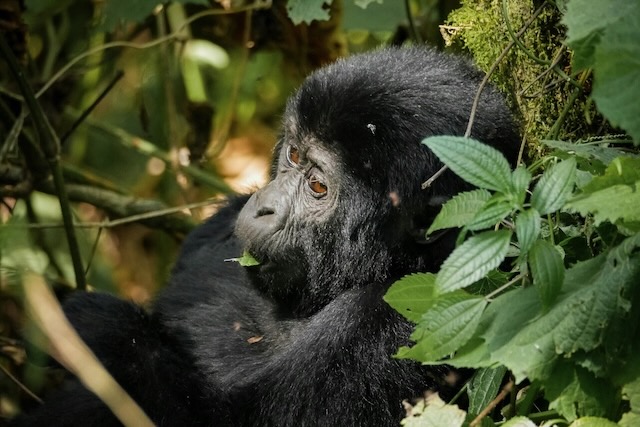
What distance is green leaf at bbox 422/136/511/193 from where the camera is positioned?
6.71 feet

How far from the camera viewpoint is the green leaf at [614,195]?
1.93m

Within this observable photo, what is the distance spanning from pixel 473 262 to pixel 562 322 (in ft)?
0.79

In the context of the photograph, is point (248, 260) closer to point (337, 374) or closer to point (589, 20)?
point (337, 374)

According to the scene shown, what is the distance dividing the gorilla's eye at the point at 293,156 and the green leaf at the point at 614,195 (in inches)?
53.5

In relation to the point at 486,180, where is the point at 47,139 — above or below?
below

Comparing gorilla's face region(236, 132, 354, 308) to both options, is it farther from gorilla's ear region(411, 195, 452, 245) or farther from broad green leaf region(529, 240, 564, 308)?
broad green leaf region(529, 240, 564, 308)

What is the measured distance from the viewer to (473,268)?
2000 mm

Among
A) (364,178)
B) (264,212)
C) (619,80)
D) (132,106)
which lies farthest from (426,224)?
(132,106)

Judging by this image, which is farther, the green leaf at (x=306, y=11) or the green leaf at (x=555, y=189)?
the green leaf at (x=306, y=11)

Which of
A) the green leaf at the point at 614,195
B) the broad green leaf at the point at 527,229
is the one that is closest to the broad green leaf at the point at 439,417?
the broad green leaf at the point at 527,229

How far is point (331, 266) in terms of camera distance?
3.02m

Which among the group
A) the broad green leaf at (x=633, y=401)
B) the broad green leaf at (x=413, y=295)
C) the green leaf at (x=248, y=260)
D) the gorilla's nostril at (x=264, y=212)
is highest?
the broad green leaf at (x=413, y=295)

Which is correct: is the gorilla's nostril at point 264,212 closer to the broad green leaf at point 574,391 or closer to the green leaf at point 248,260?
the green leaf at point 248,260

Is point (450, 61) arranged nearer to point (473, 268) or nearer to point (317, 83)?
point (317, 83)
